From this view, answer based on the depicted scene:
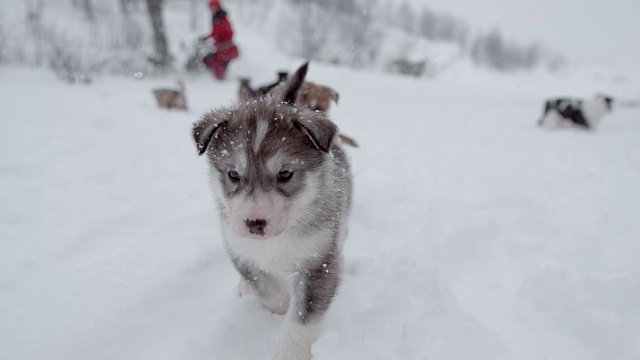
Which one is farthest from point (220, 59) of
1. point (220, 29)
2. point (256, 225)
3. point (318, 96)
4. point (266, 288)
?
point (256, 225)

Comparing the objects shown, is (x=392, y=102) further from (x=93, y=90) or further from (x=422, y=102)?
(x=93, y=90)

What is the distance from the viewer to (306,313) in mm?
2125

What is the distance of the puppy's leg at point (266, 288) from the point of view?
92.4 inches

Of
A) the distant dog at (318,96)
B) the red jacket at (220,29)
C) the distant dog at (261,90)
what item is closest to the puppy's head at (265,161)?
the distant dog at (261,90)

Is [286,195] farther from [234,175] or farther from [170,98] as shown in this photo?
[170,98]

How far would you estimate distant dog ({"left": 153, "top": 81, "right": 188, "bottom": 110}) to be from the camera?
7561mm

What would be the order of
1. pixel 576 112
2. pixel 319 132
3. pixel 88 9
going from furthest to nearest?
pixel 88 9
pixel 576 112
pixel 319 132

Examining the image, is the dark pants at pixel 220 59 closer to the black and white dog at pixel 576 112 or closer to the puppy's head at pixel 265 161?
the black and white dog at pixel 576 112

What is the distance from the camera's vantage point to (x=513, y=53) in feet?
221

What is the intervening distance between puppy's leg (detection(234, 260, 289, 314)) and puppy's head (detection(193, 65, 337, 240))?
36 cm

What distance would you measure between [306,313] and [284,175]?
0.79 m

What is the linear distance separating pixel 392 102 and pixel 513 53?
67.3 meters

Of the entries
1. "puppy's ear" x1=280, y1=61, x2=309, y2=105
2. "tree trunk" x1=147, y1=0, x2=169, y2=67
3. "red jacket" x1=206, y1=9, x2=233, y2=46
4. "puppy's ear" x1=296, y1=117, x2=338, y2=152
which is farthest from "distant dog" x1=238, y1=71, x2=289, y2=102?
"tree trunk" x1=147, y1=0, x2=169, y2=67

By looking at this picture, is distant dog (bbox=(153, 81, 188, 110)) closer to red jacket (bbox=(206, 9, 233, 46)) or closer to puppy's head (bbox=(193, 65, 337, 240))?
red jacket (bbox=(206, 9, 233, 46))
